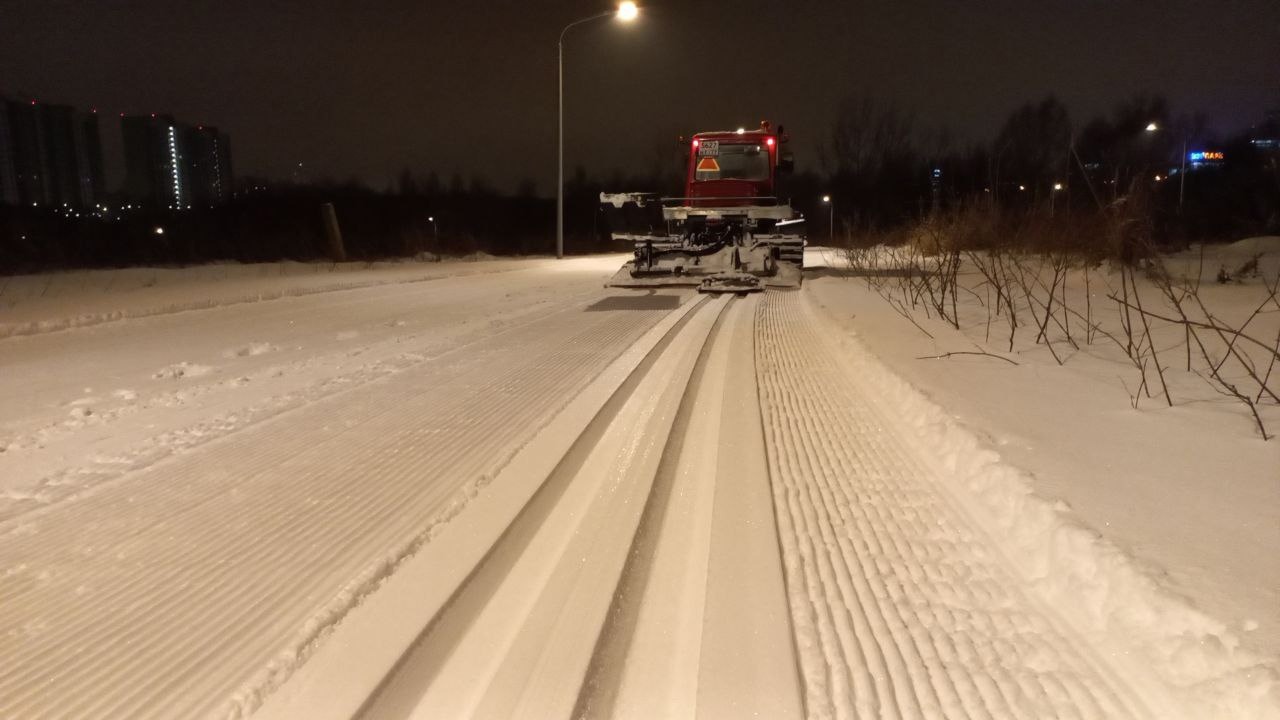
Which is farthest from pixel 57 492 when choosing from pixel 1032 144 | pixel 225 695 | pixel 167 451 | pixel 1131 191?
pixel 1032 144

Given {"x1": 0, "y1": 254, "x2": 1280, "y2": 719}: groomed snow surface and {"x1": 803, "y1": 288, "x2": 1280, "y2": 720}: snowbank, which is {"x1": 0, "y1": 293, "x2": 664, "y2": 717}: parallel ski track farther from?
{"x1": 803, "y1": 288, "x2": 1280, "y2": 720}: snowbank

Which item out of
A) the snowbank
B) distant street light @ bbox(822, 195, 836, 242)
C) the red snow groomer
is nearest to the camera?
the snowbank

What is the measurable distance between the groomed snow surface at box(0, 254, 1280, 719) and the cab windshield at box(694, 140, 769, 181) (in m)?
12.6

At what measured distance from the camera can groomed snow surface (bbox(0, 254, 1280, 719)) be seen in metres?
2.40

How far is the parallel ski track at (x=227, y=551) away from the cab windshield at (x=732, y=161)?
13871 mm

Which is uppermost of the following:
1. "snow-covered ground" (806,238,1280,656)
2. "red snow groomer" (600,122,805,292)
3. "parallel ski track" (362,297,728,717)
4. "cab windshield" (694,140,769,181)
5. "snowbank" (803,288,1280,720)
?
"cab windshield" (694,140,769,181)

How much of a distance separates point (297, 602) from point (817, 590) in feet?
6.53

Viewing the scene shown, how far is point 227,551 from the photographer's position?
335cm

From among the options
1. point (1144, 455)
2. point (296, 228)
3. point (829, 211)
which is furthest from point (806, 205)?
point (1144, 455)

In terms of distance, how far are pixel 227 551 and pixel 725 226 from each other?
15.1 meters

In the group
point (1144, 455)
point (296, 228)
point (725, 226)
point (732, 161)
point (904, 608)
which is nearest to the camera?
point (904, 608)

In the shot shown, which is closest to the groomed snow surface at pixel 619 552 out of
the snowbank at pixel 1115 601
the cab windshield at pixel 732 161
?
the snowbank at pixel 1115 601

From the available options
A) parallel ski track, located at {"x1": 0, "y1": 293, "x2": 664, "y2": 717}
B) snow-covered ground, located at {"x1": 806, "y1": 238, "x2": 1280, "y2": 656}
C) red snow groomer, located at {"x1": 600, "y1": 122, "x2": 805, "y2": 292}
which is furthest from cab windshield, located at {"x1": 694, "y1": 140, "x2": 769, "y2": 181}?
parallel ski track, located at {"x1": 0, "y1": 293, "x2": 664, "y2": 717}

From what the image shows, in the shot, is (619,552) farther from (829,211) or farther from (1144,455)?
(829,211)
